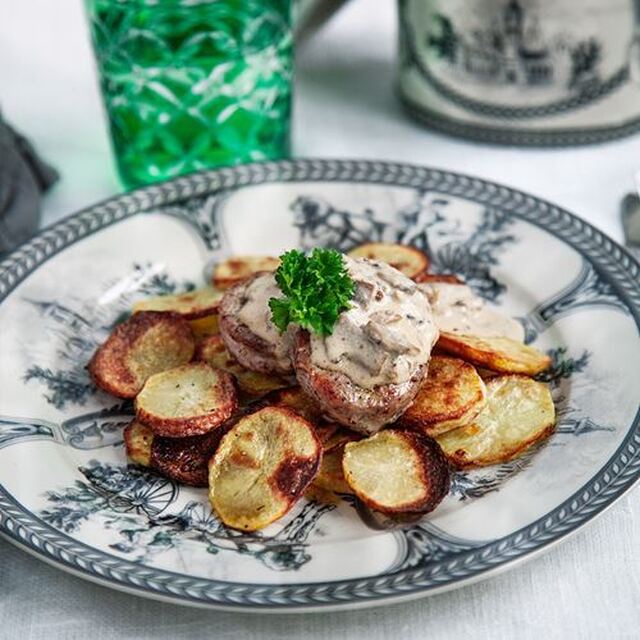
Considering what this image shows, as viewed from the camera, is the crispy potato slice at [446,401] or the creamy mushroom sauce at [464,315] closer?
the crispy potato slice at [446,401]

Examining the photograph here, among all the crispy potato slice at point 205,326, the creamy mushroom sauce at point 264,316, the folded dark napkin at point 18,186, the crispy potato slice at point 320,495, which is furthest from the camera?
the folded dark napkin at point 18,186

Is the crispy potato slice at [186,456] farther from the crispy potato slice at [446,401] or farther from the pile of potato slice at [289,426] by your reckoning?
the crispy potato slice at [446,401]

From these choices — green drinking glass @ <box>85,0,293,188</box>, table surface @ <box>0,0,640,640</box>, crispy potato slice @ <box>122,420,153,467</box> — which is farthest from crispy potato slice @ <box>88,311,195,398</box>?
green drinking glass @ <box>85,0,293,188</box>

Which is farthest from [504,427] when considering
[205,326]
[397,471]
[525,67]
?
[525,67]

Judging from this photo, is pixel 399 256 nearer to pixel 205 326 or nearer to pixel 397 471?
pixel 205 326

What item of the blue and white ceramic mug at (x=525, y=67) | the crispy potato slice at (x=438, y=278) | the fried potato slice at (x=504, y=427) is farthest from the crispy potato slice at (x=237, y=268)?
the blue and white ceramic mug at (x=525, y=67)

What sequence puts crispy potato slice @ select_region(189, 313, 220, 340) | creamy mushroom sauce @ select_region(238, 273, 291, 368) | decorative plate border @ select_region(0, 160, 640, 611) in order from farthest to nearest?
crispy potato slice @ select_region(189, 313, 220, 340) < creamy mushroom sauce @ select_region(238, 273, 291, 368) < decorative plate border @ select_region(0, 160, 640, 611)

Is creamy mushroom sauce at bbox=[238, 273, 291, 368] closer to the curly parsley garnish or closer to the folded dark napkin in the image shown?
the curly parsley garnish
